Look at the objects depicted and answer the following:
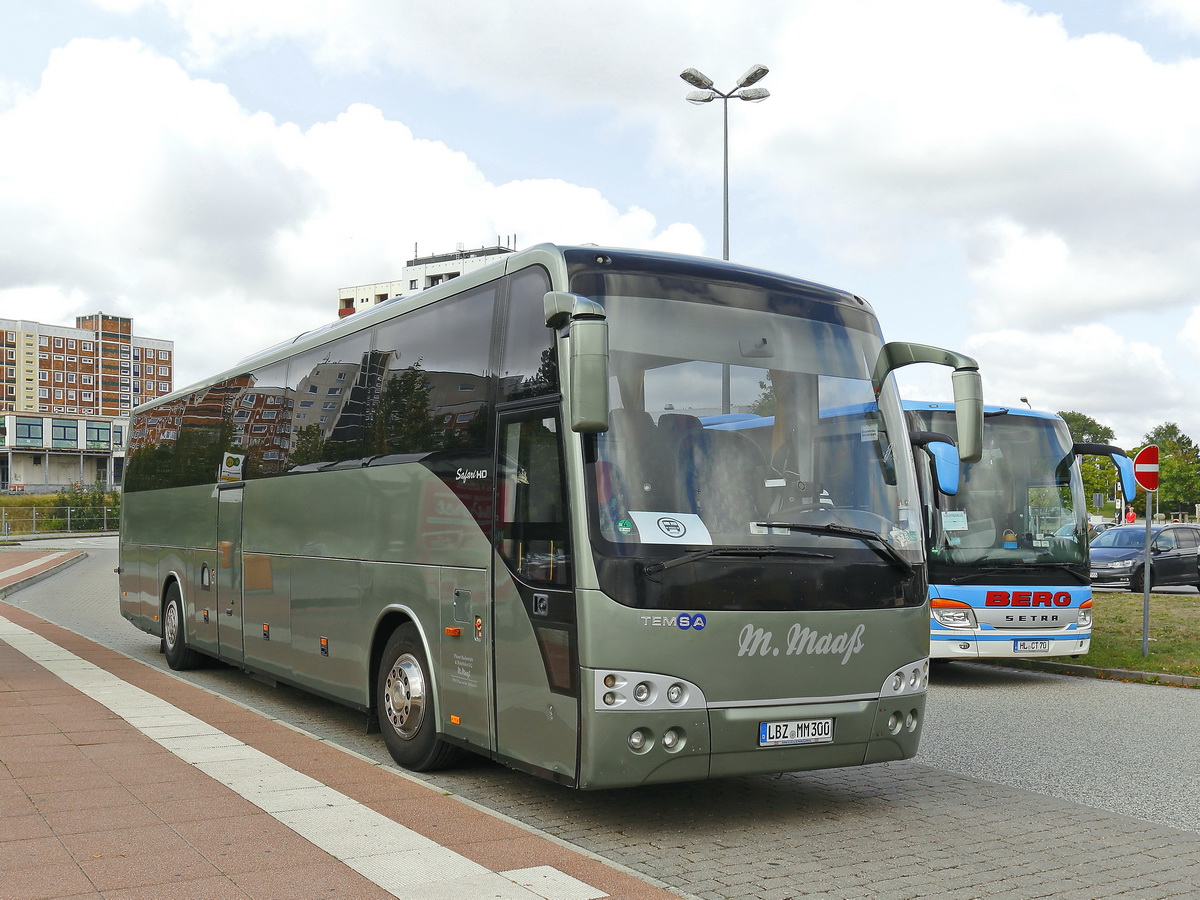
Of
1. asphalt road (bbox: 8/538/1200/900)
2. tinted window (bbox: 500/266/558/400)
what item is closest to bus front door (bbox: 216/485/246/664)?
asphalt road (bbox: 8/538/1200/900)

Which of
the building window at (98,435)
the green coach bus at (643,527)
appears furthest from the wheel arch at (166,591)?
the building window at (98,435)

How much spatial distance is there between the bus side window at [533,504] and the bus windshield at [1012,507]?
24.6 feet

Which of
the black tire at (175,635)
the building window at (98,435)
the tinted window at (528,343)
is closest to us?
the tinted window at (528,343)

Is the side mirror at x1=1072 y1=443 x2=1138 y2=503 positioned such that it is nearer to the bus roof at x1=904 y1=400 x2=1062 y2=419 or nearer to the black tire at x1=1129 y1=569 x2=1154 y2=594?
the bus roof at x1=904 y1=400 x2=1062 y2=419

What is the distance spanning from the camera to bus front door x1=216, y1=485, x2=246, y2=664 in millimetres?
11859

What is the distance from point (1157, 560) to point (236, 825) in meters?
27.2

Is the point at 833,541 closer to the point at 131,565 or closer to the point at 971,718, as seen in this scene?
the point at 971,718

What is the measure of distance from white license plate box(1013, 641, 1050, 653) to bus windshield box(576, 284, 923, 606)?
251 inches

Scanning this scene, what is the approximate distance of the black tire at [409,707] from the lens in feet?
25.7

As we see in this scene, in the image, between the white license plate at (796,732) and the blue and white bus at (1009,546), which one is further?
the blue and white bus at (1009,546)

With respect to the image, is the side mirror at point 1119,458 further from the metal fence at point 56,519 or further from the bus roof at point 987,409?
the metal fence at point 56,519

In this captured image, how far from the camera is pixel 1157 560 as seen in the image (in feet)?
94.5

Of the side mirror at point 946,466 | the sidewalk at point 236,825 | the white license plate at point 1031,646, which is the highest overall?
the side mirror at point 946,466

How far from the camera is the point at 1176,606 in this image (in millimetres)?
23953
